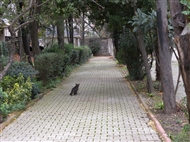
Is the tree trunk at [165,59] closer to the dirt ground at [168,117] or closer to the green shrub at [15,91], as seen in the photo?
the dirt ground at [168,117]

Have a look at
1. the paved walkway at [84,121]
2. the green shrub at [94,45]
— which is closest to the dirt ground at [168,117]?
the paved walkway at [84,121]

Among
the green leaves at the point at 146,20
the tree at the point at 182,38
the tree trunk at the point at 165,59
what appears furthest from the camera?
the green leaves at the point at 146,20

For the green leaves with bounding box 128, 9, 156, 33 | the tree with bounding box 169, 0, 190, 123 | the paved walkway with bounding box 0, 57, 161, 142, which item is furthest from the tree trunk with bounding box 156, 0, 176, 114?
the tree with bounding box 169, 0, 190, 123

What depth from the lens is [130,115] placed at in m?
9.95

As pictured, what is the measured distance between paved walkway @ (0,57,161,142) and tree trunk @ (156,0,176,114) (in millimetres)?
794

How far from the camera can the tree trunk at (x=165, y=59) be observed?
9.55 metres

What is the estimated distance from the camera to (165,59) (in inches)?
387

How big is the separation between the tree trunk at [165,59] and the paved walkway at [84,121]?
31.3 inches

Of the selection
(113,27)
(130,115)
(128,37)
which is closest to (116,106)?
(130,115)

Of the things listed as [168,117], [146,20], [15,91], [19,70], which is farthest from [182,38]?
[19,70]

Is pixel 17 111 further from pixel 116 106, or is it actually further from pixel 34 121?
pixel 116 106

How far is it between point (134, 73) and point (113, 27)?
4.80m

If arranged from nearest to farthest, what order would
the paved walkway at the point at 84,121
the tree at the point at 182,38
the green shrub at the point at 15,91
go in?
the tree at the point at 182,38, the paved walkway at the point at 84,121, the green shrub at the point at 15,91

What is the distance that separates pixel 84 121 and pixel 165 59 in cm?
290
